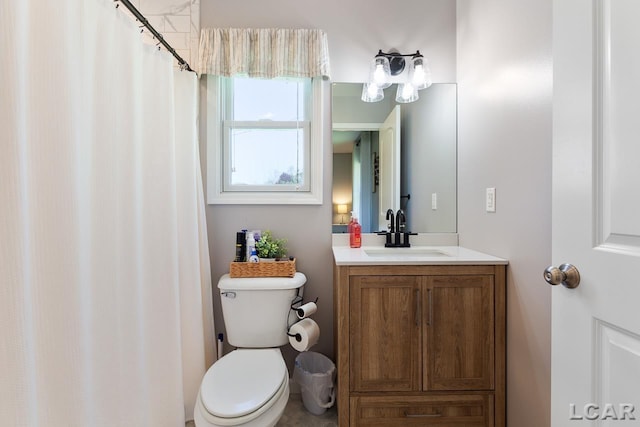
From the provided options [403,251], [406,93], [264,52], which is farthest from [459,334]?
[264,52]

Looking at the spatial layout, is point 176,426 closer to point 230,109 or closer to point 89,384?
point 89,384

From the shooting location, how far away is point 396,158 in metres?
1.94

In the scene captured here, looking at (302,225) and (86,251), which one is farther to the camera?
(302,225)

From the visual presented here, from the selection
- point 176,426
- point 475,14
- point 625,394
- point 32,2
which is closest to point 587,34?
point 625,394

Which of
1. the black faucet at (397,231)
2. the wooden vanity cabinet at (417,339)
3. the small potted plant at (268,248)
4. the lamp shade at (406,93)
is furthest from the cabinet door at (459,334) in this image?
the lamp shade at (406,93)

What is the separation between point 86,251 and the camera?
942mm

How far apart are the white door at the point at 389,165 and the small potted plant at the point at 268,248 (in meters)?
0.61

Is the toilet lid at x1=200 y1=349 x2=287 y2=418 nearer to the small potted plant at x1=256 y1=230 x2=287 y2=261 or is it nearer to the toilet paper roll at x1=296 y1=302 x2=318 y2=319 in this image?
the toilet paper roll at x1=296 y1=302 x2=318 y2=319

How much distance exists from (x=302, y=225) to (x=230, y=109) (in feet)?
2.82

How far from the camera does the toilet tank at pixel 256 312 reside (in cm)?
163

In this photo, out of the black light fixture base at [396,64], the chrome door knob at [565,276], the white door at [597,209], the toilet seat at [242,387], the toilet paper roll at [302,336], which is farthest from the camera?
the black light fixture base at [396,64]

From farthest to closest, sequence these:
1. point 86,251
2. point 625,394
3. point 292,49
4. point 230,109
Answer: point 230,109
point 292,49
point 86,251
point 625,394

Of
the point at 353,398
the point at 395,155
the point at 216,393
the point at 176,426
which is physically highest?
the point at 395,155

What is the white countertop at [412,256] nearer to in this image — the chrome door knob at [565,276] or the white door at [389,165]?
the white door at [389,165]
